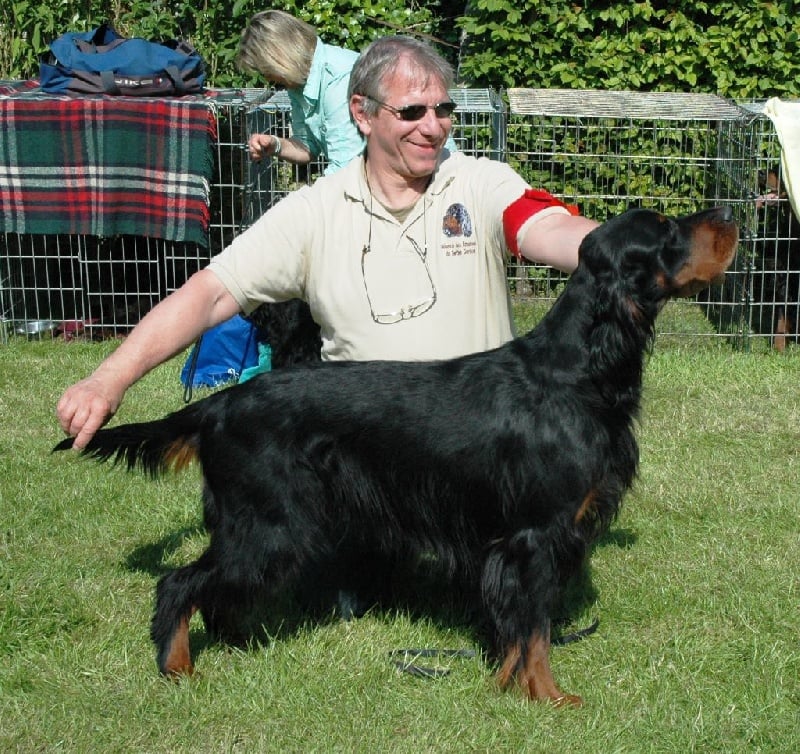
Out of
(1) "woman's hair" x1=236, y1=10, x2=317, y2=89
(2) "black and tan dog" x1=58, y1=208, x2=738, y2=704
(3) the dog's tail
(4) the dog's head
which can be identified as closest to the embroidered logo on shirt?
(2) "black and tan dog" x1=58, y1=208, x2=738, y2=704

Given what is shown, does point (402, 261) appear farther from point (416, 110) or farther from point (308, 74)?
point (308, 74)

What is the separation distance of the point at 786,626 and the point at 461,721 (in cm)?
121

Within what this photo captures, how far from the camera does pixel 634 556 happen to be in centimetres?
433

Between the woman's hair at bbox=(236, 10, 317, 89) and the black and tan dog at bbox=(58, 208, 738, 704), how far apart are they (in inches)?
106

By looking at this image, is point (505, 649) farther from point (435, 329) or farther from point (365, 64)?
point (365, 64)

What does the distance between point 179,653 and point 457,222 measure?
1611 millimetres

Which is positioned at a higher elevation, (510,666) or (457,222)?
(457,222)

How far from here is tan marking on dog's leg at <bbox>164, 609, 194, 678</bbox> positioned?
3361mm

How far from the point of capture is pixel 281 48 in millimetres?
5590

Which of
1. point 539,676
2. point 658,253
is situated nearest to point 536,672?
point 539,676

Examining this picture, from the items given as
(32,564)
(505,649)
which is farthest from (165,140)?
(505,649)

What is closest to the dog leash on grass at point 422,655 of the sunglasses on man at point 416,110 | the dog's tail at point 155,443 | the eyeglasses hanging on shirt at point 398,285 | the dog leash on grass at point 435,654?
the dog leash on grass at point 435,654

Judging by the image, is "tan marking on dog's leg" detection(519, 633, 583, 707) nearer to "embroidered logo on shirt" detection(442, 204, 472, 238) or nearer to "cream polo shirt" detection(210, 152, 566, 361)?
"cream polo shirt" detection(210, 152, 566, 361)

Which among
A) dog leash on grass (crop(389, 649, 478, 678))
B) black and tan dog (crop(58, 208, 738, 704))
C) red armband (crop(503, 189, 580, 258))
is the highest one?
red armband (crop(503, 189, 580, 258))
